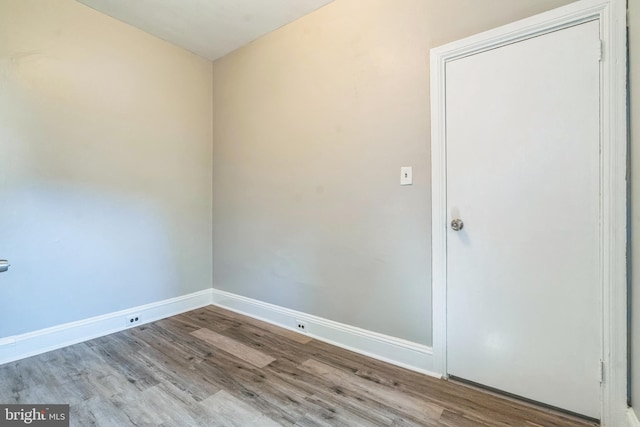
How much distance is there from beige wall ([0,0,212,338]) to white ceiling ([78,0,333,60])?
146mm

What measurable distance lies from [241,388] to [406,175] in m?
1.63

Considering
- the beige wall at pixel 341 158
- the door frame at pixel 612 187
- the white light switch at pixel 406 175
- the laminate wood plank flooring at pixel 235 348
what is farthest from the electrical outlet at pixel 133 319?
the door frame at pixel 612 187

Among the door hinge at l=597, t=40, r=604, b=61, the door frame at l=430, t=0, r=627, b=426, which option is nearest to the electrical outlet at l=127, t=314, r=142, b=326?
the door frame at l=430, t=0, r=627, b=426

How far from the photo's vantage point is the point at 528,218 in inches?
61.9

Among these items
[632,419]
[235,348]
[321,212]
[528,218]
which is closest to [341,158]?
[321,212]

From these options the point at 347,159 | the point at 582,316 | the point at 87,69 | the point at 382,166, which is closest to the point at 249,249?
the point at 347,159

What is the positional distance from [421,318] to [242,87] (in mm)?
2595

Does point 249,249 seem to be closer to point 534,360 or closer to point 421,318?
point 421,318

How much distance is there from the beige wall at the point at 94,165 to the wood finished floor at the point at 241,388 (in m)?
0.55

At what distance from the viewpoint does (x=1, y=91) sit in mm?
1992

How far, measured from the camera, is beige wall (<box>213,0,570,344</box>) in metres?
1.89

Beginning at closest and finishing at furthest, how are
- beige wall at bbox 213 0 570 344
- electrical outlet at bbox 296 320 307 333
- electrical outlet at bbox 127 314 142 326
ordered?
beige wall at bbox 213 0 570 344
electrical outlet at bbox 296 320 307 333
electrical outlet at bbox 127 314 142 326

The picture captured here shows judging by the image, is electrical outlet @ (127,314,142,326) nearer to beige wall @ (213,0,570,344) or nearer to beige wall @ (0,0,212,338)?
beige wall @ (0,0,212,338)

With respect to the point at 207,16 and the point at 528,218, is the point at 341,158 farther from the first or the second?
the point at 207,16
